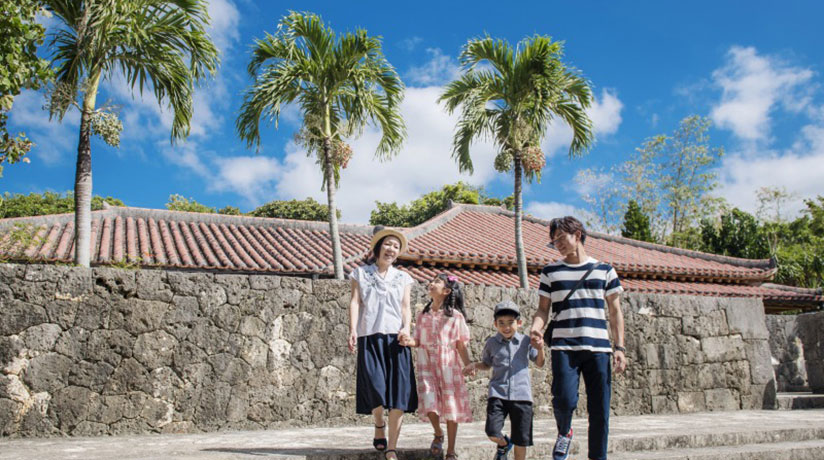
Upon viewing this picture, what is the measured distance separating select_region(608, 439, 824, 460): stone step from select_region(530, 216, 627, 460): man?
1489 mm

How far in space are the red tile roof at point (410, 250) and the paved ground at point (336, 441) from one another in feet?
20.1

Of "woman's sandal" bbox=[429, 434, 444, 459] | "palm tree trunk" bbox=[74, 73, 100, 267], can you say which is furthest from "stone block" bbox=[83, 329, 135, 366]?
"woman's sandal" bbox=[429, 434, 444, 459]

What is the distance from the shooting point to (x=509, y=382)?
182 inches

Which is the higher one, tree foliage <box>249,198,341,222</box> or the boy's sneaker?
tree foliage <box>249,198,341,222</box>

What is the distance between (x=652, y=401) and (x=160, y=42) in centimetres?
815

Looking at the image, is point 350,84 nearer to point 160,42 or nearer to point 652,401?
point 160,42

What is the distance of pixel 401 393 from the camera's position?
4773 millimetres

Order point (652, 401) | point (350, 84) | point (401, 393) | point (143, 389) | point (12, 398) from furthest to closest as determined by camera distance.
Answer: point (350, 84), point (652, 401), point (143, 389), point (12, 398), point (401, 393)

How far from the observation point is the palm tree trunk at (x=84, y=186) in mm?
7605

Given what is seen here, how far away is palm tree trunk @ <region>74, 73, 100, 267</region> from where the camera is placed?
7.61 m

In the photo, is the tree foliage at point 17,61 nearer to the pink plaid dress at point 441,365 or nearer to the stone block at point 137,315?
the stone block at point 137,315

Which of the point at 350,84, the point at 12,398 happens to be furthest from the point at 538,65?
the point at 12,398

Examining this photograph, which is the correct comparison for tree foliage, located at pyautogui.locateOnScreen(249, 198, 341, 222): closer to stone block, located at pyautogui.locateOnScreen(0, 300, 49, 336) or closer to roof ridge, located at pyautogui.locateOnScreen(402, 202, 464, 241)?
roof ridge, located at pyautogui.locateOnScreen(402, 202, 464, 241)

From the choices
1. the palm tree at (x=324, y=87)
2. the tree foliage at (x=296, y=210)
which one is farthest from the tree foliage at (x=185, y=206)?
the palm tree at (x=324, y=87)
